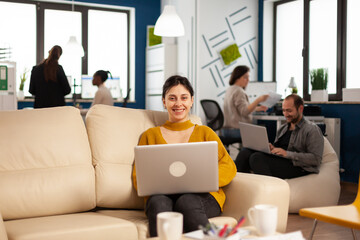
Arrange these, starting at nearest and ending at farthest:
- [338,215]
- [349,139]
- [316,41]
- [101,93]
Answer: [338,215], [349,139], [101,93], [316,41]

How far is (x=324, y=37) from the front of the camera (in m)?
5.81

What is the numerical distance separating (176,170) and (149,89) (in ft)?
18.3

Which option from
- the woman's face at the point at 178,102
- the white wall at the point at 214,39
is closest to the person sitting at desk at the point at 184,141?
the woman's face at the point at 178,102

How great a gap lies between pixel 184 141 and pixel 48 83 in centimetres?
285

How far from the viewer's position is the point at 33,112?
96.9 inches

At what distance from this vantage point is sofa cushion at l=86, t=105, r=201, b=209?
2414 millimetres

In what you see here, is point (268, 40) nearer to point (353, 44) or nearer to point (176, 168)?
point (353, 44)

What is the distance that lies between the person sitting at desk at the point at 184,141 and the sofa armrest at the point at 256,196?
2.1 inches

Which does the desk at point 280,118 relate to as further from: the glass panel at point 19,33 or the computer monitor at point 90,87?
the glass panel at point 19,33

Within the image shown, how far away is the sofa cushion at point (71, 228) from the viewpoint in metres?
1.97

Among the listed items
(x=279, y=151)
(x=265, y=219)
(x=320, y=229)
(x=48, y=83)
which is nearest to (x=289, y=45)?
(x=279, y=151)

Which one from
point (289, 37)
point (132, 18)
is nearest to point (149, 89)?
point (132, 18)

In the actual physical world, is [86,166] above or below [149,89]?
below

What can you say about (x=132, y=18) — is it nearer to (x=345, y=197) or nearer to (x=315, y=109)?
(x=315, y=109)
